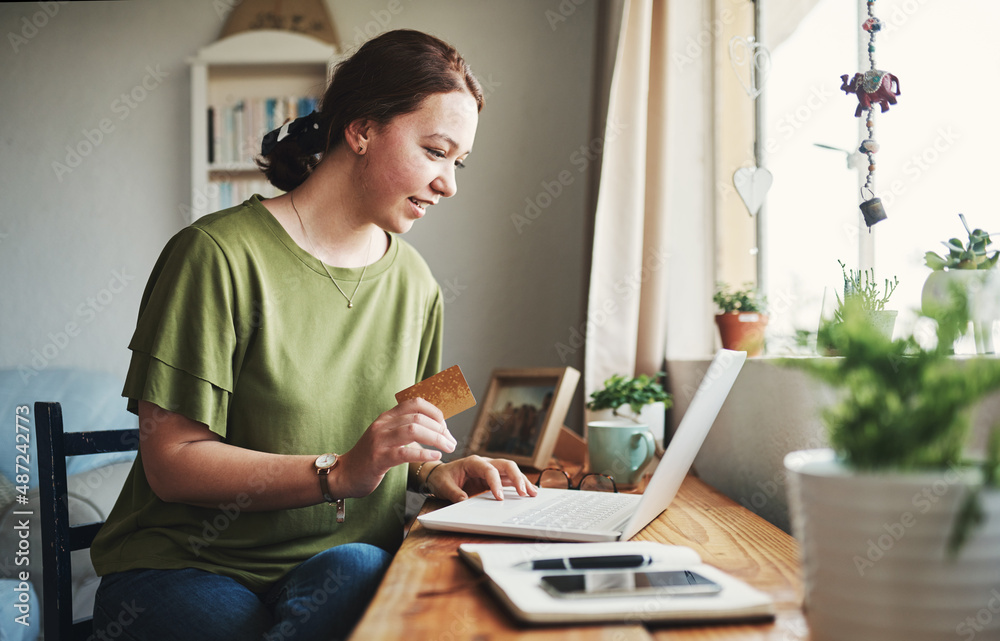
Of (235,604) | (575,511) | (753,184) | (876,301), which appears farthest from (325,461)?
(753,184)

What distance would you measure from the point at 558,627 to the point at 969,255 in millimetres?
686

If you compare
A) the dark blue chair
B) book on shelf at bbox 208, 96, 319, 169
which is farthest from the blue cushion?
the dark blue chair

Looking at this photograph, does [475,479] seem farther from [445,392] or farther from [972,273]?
[972,273]

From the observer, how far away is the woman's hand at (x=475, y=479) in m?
1.10

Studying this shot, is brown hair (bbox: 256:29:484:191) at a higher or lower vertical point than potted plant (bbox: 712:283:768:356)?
higher

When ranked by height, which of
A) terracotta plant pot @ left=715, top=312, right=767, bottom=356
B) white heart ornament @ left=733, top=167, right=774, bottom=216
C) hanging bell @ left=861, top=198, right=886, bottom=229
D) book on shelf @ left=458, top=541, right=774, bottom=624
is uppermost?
white heart ornament @ left=733, top=167, right=774, bottom=216

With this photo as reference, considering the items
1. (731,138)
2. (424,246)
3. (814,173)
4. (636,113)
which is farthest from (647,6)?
(424,246)

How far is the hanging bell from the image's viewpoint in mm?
1115

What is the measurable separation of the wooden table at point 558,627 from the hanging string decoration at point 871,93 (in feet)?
1.74

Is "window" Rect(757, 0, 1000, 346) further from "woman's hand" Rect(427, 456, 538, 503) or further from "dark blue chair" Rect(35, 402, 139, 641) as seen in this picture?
"dark blue chair" Rect(35, 402, 139, 641)

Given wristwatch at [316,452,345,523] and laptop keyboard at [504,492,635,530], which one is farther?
wristwatch at [316,452,345,523]

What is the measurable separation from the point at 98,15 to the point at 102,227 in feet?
2.77

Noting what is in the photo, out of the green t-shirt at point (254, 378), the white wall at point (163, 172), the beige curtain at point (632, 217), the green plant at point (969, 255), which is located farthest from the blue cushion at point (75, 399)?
the green plant at point (969, 255)

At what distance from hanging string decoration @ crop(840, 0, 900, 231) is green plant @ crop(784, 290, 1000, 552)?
29.2 inches
